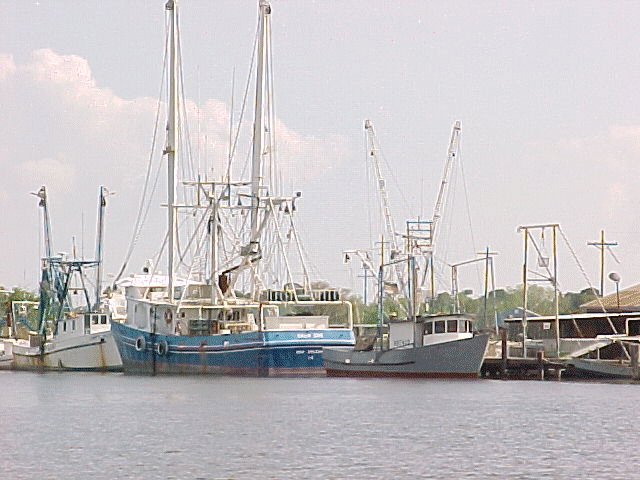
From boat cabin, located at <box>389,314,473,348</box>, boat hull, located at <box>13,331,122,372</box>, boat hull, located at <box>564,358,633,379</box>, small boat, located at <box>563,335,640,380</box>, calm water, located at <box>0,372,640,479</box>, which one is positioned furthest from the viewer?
boat hull, located at <box>13,331,122,372</box>

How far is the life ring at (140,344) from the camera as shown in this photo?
114 metres

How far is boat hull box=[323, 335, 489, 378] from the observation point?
9806 cm

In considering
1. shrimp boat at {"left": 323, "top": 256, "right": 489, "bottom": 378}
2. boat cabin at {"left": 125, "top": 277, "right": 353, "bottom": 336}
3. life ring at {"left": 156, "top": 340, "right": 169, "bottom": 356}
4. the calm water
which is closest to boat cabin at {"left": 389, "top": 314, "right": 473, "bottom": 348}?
shrimp boat at {"left": 323, "top": 256, "right": 489, "bottom": 378}

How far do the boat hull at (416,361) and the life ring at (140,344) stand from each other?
54.8 ft

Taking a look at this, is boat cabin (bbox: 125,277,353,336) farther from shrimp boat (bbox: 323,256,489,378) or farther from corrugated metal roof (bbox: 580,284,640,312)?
corrugated metal roof (bbox: 580,284,640,312)

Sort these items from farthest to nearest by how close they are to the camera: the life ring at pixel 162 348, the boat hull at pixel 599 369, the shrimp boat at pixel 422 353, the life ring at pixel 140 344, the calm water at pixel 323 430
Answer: the life ring at pixel 140 344 → the life ring at pixel 162 348 → the shrimp boat at pixel 422 353 → the boat hull at pixel 599 369 → the calm water at pixel 323 430

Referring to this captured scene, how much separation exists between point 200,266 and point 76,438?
5810 cm

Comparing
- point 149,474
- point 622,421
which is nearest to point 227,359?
point 622,421

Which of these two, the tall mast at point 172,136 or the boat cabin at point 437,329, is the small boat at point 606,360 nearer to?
the boat cabin at point 437,329

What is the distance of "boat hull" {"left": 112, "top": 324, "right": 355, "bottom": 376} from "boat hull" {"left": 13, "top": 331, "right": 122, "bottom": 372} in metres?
11.7

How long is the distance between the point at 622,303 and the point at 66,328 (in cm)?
4845

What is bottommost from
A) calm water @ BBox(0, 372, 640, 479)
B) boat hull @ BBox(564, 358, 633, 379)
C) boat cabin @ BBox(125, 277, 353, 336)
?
calm water @ BBox(0, 372, 640, 479)

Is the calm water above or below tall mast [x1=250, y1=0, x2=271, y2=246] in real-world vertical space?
below

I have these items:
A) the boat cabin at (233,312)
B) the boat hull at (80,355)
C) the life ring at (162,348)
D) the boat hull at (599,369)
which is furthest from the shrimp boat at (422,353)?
the boat hull at (80,355)
